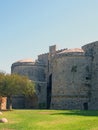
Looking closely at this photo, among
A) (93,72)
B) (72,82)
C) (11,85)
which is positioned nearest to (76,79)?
(72,82)

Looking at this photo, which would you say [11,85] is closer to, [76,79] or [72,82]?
[72,82]

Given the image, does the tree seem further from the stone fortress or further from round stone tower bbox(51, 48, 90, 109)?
the stone fortress

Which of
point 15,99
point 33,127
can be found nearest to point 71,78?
point 15,99

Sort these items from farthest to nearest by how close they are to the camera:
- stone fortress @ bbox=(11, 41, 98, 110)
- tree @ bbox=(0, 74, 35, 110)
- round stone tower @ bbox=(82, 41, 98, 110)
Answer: stone fortress @ bbox=(11, 41, 98, 110), round stone tower @ bbox=(82, 41, 98, 110), tree @ bbox=(0, 74, 35, 110)

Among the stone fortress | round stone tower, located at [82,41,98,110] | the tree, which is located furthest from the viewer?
the stone fortress

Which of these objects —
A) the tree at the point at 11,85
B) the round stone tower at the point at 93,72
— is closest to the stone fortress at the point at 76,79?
the round stone tower at the point at 93,72

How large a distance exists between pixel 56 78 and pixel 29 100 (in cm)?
822

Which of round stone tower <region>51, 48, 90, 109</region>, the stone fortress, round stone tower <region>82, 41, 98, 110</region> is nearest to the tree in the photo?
round stone tower <region>51, 48, 90, 109</region>

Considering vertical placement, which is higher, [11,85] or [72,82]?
[72,82]

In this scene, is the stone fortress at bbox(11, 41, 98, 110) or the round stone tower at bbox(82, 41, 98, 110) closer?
the round stone tower at bbox(82, 41, 98, 110)

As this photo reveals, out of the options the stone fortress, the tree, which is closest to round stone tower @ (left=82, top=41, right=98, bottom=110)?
the stone fortress

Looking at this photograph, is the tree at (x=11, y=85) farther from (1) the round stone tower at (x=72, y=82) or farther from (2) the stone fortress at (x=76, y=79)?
(2) the stone fortress at (x=76, y=79)

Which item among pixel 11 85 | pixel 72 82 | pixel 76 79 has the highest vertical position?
pixel 76 79

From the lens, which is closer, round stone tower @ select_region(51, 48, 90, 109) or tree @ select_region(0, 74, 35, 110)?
tree @ select_region(0, 74, 35, 110)
